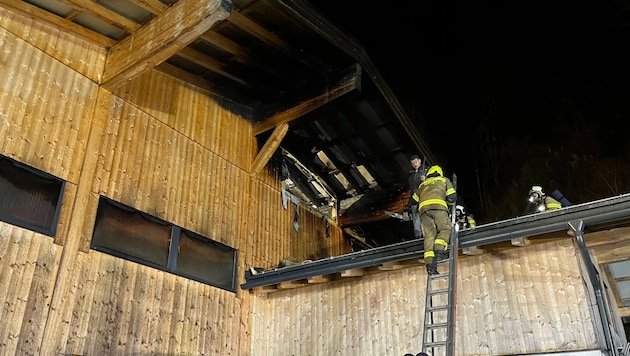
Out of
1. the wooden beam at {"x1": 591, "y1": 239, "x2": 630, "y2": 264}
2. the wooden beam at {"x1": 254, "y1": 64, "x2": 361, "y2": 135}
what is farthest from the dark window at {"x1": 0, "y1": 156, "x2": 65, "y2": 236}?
the wooden beam at {"x1": 591, "y1": 239, "x2": 630, "y2": 264}

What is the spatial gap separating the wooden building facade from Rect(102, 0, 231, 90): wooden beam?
0.81 ft

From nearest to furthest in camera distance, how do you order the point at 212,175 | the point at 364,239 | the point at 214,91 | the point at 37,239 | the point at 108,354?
1. the point at 37,239
2. the point at 108,354
3. the point at 212,175
4. the point at 214,91
5. the point at 364,239

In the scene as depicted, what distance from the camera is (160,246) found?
6648 millimetres

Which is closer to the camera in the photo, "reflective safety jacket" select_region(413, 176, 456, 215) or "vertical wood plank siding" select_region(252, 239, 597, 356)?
"vertical wood plank siding" select_region(252, 239, 597, 356)

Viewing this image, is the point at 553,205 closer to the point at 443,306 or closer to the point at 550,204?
the point at 550,204

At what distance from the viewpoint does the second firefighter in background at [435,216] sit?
537 centimetres

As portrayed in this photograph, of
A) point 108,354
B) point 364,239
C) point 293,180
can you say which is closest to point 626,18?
point 364,239

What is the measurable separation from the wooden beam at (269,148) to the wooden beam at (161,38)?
10.6ft

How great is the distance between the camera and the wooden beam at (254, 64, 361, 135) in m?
8.15

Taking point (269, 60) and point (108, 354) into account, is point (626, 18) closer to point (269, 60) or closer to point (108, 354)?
point (269, 60)

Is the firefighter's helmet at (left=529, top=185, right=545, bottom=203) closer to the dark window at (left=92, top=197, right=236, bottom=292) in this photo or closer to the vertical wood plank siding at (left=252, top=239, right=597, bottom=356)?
the vertical wood plank siding at (left=252, top=239, right=597, bottom=356)

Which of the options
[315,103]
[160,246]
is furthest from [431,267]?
[315,103]

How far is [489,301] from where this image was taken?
570 cm

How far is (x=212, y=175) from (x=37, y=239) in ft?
10.5
